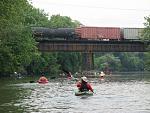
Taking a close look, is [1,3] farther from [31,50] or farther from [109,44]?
[109,44]

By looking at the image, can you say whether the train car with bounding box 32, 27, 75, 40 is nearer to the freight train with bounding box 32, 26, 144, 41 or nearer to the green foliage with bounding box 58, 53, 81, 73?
the freight train with bounding box 32, 26, 144, 41

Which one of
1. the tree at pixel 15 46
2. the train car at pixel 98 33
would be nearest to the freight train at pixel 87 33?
the train car at pixel 98 33

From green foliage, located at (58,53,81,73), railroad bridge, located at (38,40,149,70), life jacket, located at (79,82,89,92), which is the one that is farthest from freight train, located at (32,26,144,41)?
life jacket, located at (79,82,89,92)

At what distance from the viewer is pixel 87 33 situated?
306 ft

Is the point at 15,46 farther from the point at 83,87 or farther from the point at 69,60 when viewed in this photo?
the point at 69,60

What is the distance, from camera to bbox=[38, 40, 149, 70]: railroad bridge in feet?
298

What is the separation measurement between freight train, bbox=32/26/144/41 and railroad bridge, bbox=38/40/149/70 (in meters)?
1.18

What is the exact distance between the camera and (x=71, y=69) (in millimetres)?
120562

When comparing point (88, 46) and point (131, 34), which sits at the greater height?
point (131, 34)

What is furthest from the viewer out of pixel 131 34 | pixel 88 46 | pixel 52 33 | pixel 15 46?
pixel 131 34

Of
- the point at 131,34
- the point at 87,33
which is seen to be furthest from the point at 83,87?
the point at 131,34

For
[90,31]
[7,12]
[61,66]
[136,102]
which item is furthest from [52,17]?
[136,102]

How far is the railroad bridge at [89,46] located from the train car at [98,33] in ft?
5.04

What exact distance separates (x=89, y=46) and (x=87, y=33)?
304 cm
